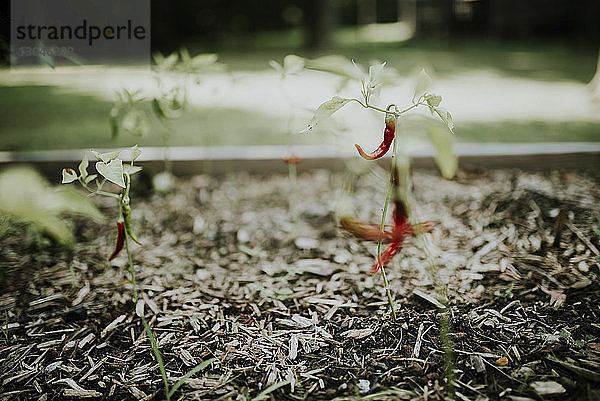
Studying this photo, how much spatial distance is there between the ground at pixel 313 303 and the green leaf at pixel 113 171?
35 centimetres

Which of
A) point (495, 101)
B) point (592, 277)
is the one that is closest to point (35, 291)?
point (592, 277)

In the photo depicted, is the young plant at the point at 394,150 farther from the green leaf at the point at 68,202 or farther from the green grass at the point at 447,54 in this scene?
the green grass at the point at 447,54

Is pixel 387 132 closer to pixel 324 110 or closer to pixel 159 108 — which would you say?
pixel 324 110

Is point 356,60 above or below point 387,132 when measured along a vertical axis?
above

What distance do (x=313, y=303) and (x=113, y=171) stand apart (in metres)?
0.51

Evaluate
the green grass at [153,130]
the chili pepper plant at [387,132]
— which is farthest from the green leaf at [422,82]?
the green grass at [153,130]

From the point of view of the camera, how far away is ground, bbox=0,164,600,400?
2.94ft

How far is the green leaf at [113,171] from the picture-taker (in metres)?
0.87

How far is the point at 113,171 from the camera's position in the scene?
89 centimetres

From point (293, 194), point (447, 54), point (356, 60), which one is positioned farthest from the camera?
point (447, 54)

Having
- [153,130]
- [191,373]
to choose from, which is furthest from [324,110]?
[153,130]

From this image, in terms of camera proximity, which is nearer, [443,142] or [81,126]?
[443,142]

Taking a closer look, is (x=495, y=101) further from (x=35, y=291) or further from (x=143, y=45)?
(x=35, y=291)

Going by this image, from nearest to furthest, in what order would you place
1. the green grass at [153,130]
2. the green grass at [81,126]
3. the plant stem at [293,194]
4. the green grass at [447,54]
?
the plant stem at [293,194] → the green grass at [81,126] → the green grass at [153,130] → the green grass at [447,54]
